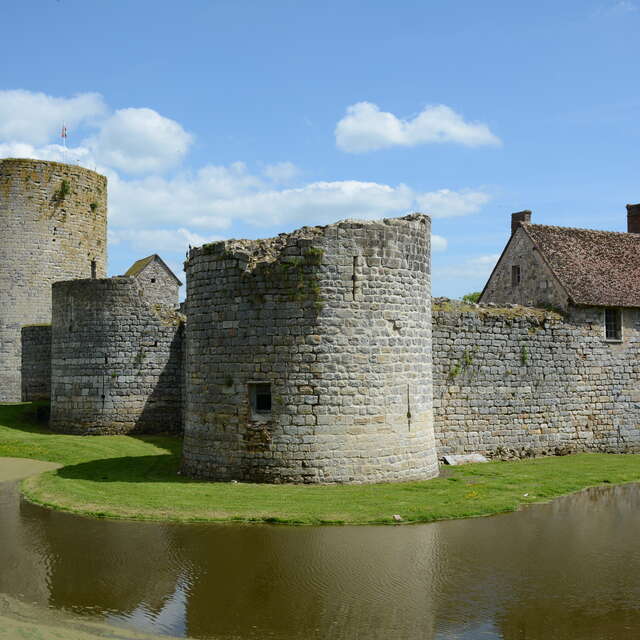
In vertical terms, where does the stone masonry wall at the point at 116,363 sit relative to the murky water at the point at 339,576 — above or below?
above

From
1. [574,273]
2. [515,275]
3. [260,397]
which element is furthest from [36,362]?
[574,273]

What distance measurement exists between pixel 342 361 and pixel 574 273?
465 inches

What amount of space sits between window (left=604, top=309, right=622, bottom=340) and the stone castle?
45 mm

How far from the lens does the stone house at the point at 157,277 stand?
133 ft

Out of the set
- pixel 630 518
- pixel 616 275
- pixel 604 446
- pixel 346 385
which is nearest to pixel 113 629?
pixel 346 385

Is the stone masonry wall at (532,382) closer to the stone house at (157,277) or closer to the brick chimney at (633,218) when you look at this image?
the brick chimney at (633,218)

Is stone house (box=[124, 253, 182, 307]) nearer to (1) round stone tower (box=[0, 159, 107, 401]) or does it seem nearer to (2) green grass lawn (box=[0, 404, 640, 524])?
(1) round stone tower (box=[0, 159, 107, 401])

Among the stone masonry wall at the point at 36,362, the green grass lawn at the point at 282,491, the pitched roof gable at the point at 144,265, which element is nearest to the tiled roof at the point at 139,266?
the pitched roof gable at the point at 144,265

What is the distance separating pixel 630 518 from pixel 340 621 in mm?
8203

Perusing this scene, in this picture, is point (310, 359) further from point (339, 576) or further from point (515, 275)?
point (515, 275)

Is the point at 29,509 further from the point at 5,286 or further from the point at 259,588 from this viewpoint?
the point at 5,286

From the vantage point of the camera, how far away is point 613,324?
24.5 metres

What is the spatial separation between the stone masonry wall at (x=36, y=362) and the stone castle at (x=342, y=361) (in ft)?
0.19

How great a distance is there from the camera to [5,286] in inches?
1373
